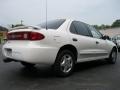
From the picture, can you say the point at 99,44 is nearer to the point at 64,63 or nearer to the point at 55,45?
the point at 64,63

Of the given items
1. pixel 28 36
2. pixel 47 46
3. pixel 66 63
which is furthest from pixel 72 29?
pixel 28 36

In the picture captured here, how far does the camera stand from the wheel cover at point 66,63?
202 inches

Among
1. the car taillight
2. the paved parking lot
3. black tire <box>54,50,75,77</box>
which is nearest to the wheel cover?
black tire <box>54,50,75,77</box>

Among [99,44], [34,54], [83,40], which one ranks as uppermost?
[83,40]

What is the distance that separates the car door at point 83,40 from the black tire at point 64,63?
424 millimetres

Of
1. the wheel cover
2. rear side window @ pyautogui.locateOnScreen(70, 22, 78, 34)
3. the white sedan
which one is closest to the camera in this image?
the white sedan

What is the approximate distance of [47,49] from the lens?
4613 millimetres

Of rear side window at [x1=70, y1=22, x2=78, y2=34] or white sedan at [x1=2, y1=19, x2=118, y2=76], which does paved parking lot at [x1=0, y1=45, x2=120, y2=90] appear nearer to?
white sedan at [x1=2, y1=19, x2=118, y2=76]

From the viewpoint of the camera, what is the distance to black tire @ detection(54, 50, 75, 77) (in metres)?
4.96

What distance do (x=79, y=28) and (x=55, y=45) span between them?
4.78 feet

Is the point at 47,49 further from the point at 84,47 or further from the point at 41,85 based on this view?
the point at 84,47

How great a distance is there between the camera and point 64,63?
517 centimetres

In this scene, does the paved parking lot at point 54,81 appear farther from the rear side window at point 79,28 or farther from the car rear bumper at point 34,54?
the rear side window at point 79,28

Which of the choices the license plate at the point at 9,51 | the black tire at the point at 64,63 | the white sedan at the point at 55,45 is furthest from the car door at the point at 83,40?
the license plate at the point at 9,51
